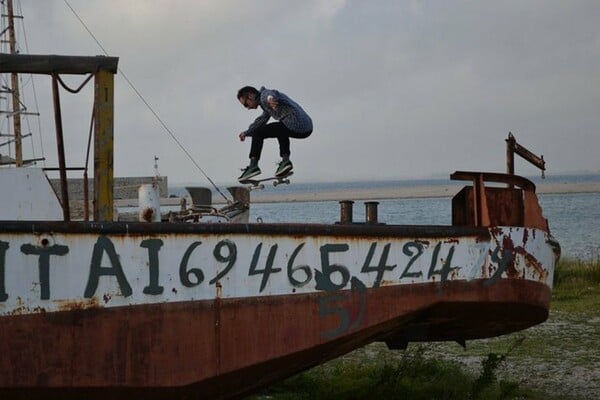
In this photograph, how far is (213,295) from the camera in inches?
199

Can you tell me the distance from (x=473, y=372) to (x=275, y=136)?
3.69 meters

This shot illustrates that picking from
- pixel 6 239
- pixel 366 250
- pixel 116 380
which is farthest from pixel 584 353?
pixel 6 239

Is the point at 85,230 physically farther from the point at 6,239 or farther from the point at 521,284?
the point at 521,284

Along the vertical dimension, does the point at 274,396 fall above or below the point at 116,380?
below

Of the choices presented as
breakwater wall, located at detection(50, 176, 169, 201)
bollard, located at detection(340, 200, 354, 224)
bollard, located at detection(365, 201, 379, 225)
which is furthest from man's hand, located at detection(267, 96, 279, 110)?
breakwater wall, located at detection(50, 176, 169, 201)

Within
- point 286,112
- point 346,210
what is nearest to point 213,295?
point 346,210

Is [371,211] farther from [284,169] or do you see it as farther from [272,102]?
[272,102]

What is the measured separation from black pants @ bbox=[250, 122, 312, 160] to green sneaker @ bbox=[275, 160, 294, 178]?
0.07 meters

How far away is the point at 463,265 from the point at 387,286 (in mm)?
571

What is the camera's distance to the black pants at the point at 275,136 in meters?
5.99

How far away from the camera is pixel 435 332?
650 cm

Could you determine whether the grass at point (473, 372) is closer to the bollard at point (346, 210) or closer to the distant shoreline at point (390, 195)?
the bollard at point (346, 210)

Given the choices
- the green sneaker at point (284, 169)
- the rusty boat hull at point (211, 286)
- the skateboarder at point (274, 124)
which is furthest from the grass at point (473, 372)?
the skateboarder at point (274, 124)

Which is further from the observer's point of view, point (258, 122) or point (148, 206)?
point (258, 122)
